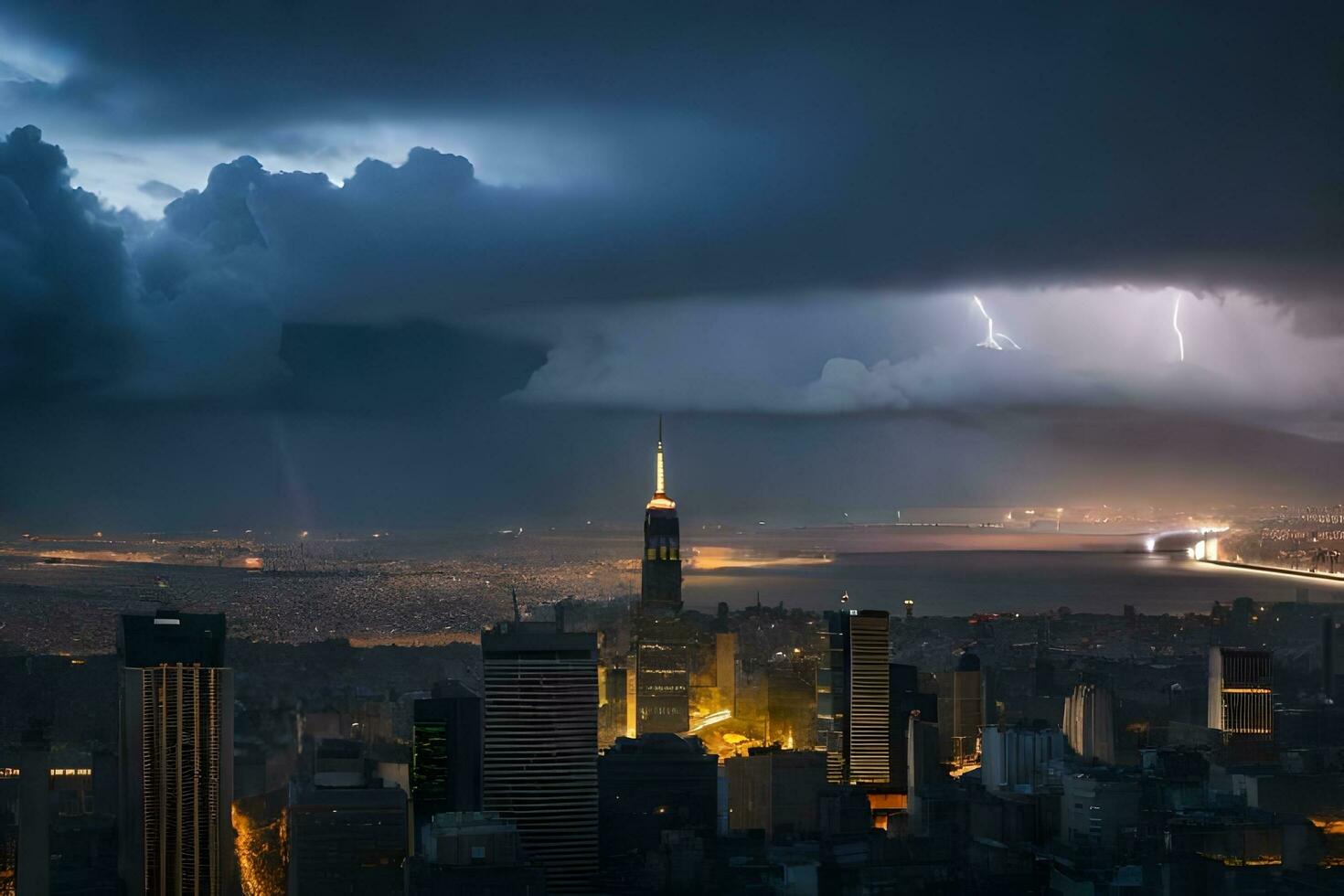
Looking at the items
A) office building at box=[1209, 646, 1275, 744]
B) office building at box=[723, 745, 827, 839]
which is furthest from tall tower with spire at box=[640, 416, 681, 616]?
office building at box=[1209, 646, 1275, 744]

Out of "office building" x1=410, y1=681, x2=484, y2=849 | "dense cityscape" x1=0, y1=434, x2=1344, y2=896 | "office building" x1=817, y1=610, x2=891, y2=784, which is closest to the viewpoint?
"dense cityscape" x1=0, y1=434, x2=1344, y2=896

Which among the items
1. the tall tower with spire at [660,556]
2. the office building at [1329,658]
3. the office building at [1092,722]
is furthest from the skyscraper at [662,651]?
the office building at [1329,658]

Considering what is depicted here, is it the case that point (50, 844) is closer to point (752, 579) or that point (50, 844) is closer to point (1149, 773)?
point (752, 579)

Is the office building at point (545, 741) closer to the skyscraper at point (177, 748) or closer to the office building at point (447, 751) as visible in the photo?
the office building at point (447, 751)

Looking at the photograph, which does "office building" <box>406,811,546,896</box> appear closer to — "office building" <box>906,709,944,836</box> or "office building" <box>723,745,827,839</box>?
"office building" <box>723,745,827,839</box>

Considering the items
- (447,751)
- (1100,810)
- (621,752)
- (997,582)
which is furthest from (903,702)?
(447,751)

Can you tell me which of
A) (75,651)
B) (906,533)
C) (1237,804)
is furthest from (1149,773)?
(75,651)
